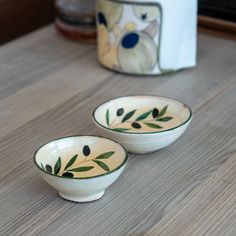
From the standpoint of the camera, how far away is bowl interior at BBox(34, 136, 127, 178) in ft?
2.54

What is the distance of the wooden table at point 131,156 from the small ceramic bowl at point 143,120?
31 millimetres

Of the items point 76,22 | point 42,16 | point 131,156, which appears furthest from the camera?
point 42,16

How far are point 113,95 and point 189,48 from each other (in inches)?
6.8

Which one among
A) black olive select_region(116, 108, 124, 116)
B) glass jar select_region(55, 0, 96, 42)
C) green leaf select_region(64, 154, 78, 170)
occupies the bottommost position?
glass jar select_region(55, 0, 96, 42)

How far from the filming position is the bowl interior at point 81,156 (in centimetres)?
77

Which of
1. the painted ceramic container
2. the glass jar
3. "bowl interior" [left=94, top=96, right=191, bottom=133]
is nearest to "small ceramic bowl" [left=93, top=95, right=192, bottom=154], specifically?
"bowl interior" [left=94, top=96, right=191, bottom=133]

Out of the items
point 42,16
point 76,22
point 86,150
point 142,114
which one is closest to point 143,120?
point 142,114

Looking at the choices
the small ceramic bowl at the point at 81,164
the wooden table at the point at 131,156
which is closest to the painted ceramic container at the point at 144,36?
the wooden table at the point at 131,156

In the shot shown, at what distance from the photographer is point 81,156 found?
2.63 feet

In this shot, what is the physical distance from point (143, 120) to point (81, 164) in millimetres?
140

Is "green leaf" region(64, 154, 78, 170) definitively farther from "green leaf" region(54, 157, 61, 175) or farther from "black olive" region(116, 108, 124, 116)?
"black olive" region(116, 108, 124, 116)

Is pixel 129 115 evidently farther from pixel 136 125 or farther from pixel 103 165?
pixel 103 165

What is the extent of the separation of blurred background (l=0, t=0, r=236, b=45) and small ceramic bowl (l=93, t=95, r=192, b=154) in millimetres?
406

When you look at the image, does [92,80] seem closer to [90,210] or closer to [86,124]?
[86,124]
